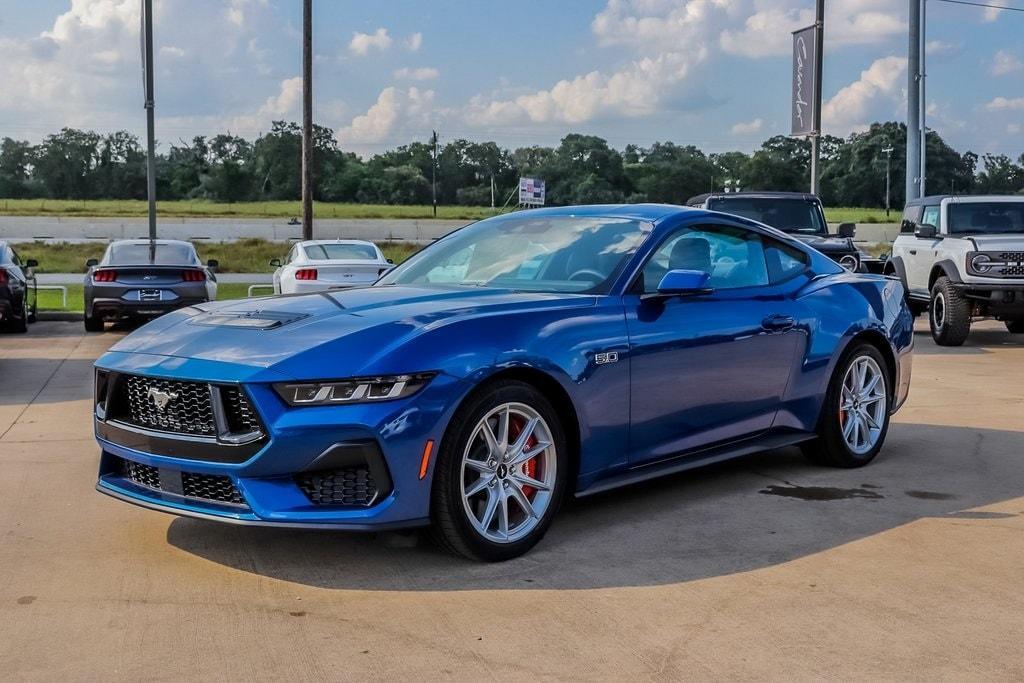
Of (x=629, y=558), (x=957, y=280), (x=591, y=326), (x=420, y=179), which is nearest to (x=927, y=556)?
(x=629, y=558)

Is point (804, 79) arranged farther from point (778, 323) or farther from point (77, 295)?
point (778, 323)

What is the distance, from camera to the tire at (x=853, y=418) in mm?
6605

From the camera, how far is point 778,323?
621 cm

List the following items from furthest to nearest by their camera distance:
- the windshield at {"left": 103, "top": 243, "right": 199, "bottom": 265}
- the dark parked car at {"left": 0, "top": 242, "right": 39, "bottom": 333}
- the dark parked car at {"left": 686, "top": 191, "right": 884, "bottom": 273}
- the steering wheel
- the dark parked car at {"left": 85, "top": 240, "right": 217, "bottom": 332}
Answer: the windshield at {"left": 103, "top": 243, "right": 199, "bottom": 265} < the dark parked car at {"left": 686, "top": 191, "right": 884, "bottom": 273} < the dark parked car at {"left": 85, "top": 240, "right": 217, "bottom": 332} < the dark parked car at {"left": 0, "top": 242, "right": 39, "bottom": 333} < the steering wheel

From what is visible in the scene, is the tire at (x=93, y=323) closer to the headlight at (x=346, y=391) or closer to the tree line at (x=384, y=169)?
the headlight at (x=346, y=391)

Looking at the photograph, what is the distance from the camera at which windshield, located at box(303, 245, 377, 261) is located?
17.9 meters

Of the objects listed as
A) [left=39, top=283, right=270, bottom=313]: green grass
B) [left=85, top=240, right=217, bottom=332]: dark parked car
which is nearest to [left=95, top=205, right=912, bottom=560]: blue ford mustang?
[left=85, top=240, right=217, bottom=332]: dark parked car

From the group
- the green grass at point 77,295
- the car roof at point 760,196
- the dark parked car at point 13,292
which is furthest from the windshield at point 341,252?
the car roof at point 760,196

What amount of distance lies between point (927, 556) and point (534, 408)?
1.77m

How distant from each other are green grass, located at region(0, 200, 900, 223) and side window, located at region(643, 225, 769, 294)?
194 feet

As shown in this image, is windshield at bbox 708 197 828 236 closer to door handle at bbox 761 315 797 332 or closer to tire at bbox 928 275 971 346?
tire at bbox 928 275 971 346

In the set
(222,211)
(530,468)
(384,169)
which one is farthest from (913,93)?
(384,169)

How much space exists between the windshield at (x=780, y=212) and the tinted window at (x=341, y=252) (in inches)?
207

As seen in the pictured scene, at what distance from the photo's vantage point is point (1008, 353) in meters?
13.5
